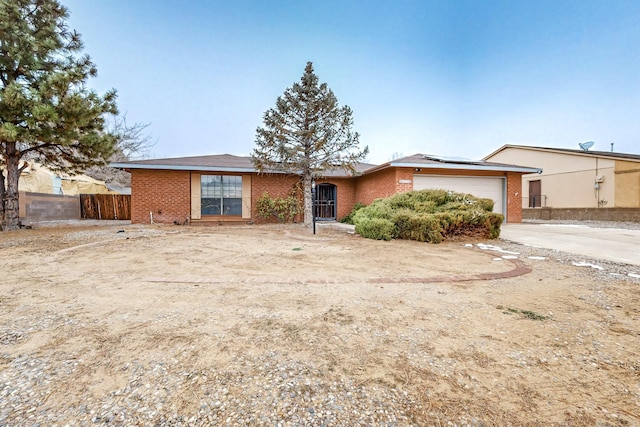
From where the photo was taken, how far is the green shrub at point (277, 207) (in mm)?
12086

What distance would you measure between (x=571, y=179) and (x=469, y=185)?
25.4 feet

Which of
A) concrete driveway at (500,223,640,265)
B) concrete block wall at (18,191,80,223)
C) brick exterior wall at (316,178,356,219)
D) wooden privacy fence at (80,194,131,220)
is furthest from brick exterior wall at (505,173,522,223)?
concrete block wall at (18,191,80,223)

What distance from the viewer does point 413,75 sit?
1332cm

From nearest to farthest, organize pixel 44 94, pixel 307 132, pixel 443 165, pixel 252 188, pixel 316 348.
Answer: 1. pixel 316 348
2. pixel 44 94
3. pixel 307 132
4. pixel 443 165
5. pixel 252 188

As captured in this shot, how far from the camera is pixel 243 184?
1216cm

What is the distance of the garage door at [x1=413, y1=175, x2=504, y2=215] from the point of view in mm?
11984

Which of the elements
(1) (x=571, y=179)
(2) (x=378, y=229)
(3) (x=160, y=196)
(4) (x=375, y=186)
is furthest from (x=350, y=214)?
(1) (x=571, y=179)

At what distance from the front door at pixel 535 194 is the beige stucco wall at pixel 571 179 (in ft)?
0.64

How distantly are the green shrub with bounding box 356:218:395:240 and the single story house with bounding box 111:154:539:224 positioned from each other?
3.95m

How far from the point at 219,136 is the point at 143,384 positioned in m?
21.2

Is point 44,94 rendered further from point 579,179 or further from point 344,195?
point 579,179

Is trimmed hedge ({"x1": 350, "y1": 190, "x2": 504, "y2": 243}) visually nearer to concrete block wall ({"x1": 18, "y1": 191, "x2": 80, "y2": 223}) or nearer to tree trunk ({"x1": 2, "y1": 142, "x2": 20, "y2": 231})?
tree trunk ({"x1": 2, "y1": 142, "x2": 20, "y2": 231})

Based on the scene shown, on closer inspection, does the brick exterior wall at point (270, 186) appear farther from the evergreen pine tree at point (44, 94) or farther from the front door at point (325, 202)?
the evergreen pine tree at point (44, 94)

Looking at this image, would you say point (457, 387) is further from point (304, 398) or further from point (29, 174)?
point (29, 174)
